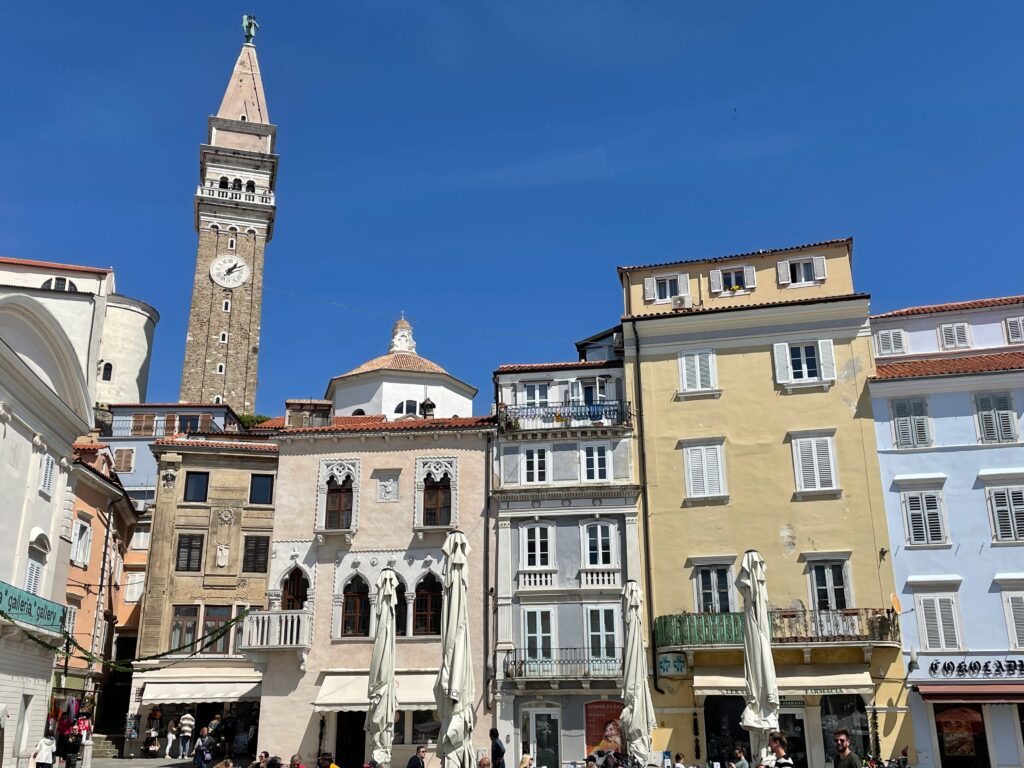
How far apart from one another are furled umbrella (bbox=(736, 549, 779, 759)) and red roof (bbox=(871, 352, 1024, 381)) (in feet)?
46.2

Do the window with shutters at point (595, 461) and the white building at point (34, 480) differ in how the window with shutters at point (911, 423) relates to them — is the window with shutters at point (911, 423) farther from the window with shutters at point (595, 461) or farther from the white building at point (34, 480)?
the white building at point (34, 480)

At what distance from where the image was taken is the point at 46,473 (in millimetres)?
29844

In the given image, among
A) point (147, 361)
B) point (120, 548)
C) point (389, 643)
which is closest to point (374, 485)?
point (389, 643)

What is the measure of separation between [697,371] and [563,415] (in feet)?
17.1

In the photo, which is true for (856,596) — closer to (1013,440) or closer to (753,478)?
(753,478)

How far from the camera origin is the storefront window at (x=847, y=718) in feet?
99.7

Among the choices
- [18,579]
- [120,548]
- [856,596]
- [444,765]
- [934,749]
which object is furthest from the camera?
[120,548]

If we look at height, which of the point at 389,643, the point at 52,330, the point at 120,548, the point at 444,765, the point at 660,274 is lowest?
the point at 444,765

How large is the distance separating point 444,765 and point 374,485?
1717 cm

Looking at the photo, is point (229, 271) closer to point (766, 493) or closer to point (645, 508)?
point (645, 508)

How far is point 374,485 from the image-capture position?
35.6m

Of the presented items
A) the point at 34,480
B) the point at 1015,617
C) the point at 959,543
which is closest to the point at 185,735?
the point at 34,480

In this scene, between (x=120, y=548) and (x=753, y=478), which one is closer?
(x=753, y=478)

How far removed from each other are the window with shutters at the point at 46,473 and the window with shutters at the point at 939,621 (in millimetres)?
27722
